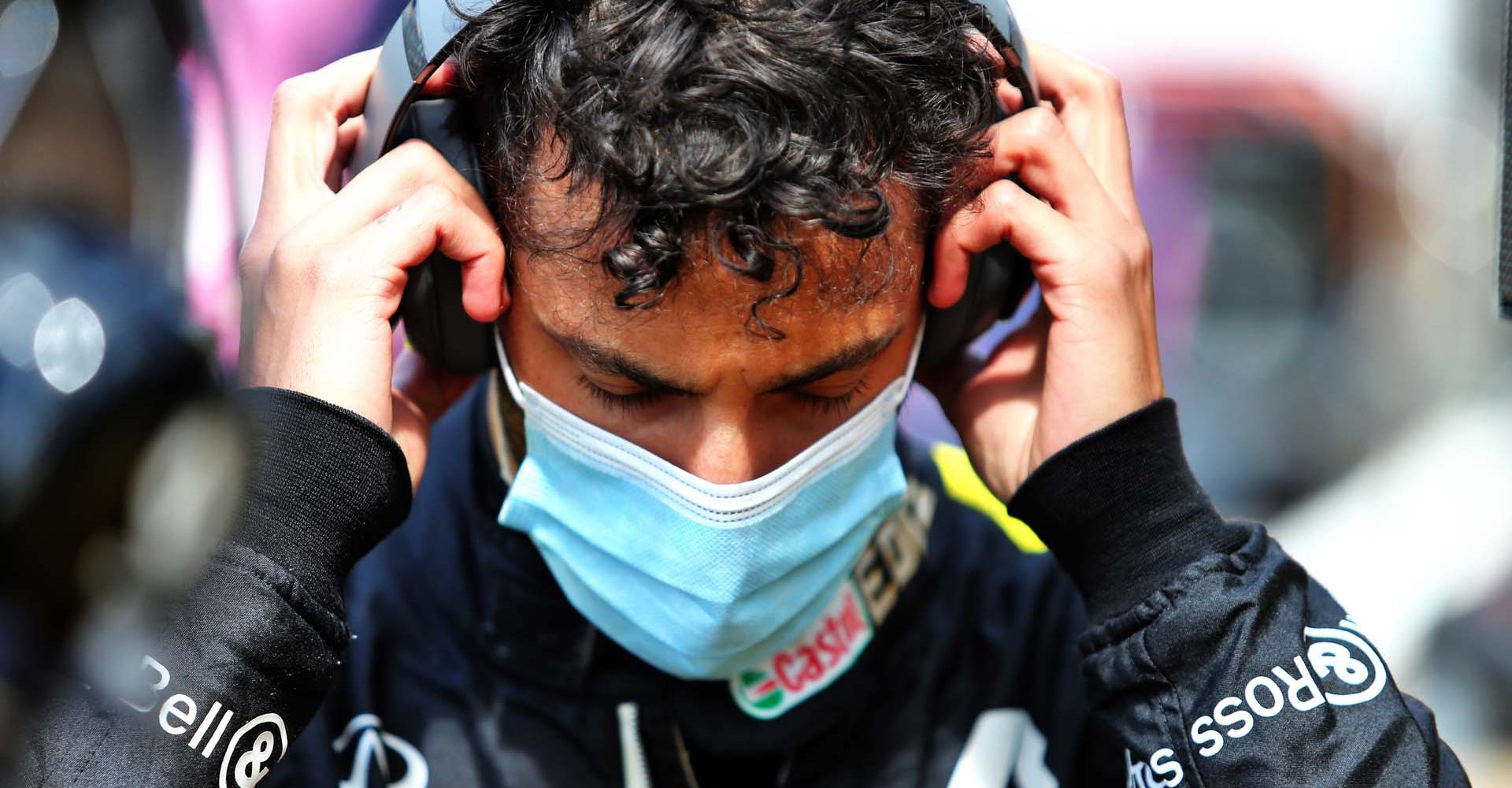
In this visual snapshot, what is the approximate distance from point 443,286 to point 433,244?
0.07 m

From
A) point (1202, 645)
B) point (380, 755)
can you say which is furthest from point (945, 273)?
point (380, 755)

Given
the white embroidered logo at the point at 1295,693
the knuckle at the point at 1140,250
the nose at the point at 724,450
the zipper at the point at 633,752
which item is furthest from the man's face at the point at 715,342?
the white embroidered logo at the point at 1295,693

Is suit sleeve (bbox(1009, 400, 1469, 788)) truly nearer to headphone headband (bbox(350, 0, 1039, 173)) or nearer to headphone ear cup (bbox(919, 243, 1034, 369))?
headphone ear cup (bbox(919, 243, 1034, 369))

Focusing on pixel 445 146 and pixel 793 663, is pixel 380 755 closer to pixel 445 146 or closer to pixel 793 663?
pixel 793 663

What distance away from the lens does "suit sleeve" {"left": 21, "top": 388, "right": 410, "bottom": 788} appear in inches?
42.3

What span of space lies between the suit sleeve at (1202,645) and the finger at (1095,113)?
27 cm

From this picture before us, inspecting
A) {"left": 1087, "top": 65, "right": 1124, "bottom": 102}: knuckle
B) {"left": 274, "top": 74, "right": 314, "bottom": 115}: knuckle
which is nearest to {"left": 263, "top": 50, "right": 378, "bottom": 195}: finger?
{"left": 274, "top": 74, "right": 314, "bottom": 115}: knuckle

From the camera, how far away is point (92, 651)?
920 millimetres

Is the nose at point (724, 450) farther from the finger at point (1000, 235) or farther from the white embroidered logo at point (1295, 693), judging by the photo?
the white embroidered logo at point (1295, 693)

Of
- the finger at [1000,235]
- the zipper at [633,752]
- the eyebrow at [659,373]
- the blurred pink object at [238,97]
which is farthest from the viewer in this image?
the blurred pink object at [238,97]

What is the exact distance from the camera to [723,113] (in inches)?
42.5

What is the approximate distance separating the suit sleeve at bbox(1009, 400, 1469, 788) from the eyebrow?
0.24 m

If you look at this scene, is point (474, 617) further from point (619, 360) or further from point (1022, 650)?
point (1022, 650)

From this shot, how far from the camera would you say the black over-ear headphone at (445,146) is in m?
1.19
